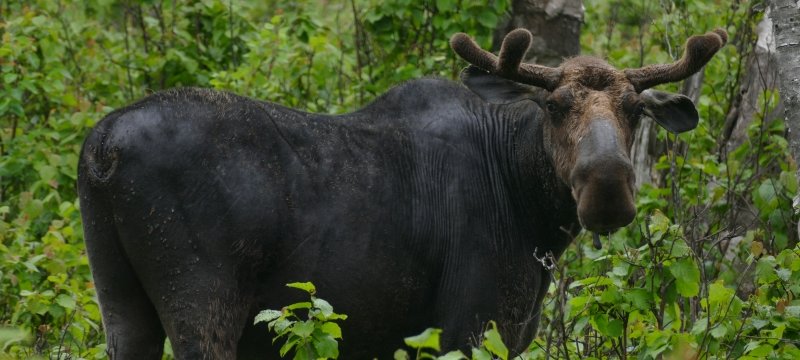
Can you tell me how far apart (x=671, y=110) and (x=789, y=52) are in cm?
76

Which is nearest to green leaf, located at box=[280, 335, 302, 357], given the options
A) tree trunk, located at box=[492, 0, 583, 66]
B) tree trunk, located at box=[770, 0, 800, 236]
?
tree trunk, located at box=[770, 0, 800, 236]

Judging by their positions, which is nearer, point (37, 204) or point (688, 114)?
point (688, 114)

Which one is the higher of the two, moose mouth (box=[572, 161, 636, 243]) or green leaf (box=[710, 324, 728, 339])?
moose mouth (box=[572, 161, 636, 243])

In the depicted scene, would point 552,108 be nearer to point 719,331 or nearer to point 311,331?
point 719,331

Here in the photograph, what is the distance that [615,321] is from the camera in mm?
5734

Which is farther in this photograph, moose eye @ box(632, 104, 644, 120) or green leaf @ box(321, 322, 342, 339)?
moose eye @ box(632, 104, 644, 120)

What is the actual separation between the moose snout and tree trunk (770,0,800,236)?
0.92 metres

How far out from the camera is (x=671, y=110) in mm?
6457

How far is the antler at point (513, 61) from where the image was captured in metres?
6.07

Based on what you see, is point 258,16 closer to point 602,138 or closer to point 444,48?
point 444,48

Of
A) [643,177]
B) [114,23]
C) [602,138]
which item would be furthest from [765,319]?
[114,23]

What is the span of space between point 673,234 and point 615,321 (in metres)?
0.51

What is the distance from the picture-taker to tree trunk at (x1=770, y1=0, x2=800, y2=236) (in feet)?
19.3

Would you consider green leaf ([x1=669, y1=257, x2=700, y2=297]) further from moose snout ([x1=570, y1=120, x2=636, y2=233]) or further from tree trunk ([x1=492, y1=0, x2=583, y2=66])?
tree trunk ([x1=492, y1=0, x2=583, y2=66])
